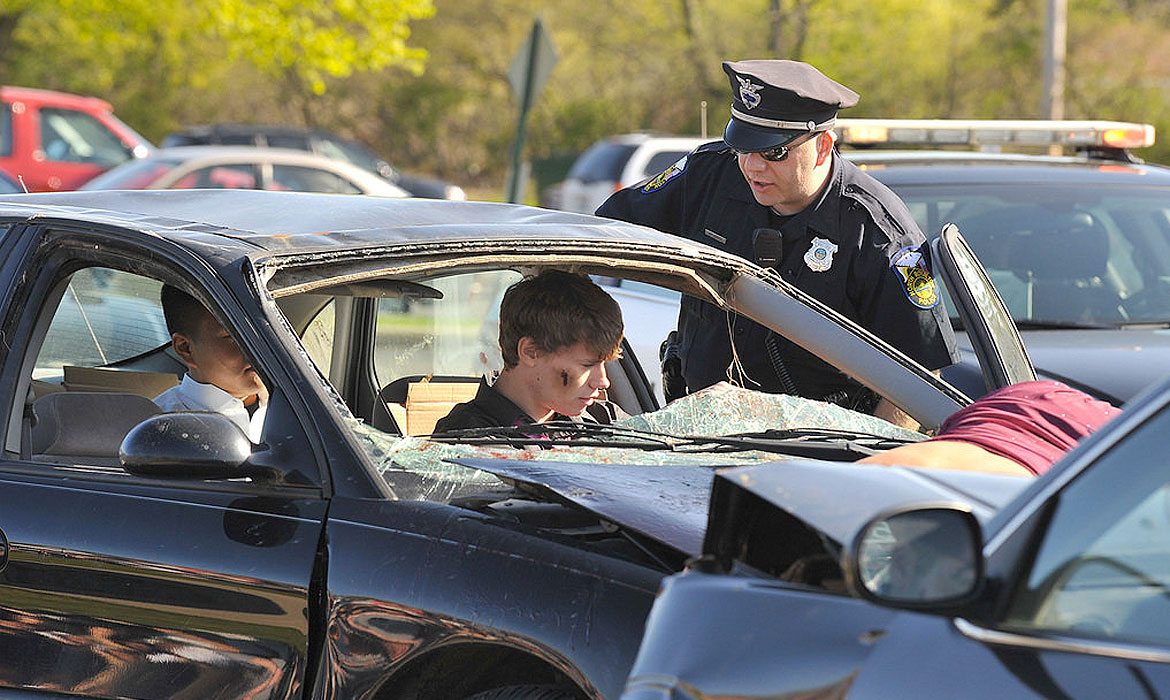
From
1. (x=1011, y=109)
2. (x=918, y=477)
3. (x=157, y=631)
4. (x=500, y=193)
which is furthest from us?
(x=500, y=193)

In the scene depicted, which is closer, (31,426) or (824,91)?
(31,426)

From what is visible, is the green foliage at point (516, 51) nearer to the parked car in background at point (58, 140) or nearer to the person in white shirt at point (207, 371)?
the parked car in background at point (58, 140)

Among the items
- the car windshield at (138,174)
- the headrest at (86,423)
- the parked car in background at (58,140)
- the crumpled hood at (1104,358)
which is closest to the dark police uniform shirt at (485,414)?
the headrest at (86,423)

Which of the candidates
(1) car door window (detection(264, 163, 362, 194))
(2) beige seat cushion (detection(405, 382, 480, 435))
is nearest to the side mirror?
(2) beige seat cushion (detection(405, 382, 480, 435))

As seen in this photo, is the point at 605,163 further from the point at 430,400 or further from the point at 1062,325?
the point at 430,400

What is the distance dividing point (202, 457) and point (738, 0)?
90.2 feet

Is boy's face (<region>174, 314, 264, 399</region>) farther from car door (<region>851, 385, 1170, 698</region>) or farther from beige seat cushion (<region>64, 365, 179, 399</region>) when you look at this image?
car door (<region>851, 385, 1170, 698</region>)

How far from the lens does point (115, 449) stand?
321 centimetres

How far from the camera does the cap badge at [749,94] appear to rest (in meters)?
4.43

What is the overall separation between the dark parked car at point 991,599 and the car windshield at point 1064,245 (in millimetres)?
3949

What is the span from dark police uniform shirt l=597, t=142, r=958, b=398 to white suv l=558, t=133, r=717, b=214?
10916 millimetres

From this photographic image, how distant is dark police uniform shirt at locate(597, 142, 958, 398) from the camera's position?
13.8ft

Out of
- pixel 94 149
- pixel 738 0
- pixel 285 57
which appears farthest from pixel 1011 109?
pixel 94 149

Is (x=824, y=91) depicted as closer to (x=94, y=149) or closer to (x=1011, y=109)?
(x=94, y=149)
